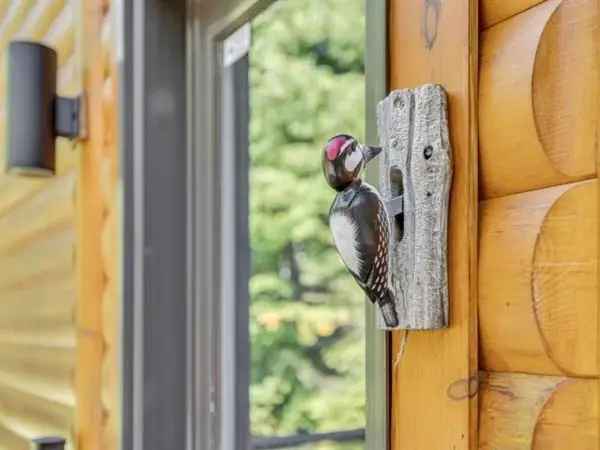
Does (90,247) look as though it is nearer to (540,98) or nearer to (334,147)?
(334,147)

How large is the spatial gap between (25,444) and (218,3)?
5.33 ft

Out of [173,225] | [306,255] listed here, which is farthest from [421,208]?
[306,255]

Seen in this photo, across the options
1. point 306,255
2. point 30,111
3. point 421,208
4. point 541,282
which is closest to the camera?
point 541,282

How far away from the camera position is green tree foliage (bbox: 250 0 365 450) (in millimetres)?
3570

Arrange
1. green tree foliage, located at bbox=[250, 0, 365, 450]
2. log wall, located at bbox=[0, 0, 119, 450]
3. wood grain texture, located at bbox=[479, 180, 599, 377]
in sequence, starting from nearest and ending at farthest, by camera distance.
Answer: wood grain texture, located at bbox=[479, 180, 599, 377], log wall, located at bbox=[0, 0, 119, 450], green tree foliage, located at bbox=[250, 0, 365, 450]

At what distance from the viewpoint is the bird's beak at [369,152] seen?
2.54 ft

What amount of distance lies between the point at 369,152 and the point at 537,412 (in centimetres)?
29

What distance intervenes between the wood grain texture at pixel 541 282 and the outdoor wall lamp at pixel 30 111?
1.39 meters

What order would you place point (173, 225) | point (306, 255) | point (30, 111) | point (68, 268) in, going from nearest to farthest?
point (173, 225) < point (30, 111) < point (68, 268) < point (306, 255)

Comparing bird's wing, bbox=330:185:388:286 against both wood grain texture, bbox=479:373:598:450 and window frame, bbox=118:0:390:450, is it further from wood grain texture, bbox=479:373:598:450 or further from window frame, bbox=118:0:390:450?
window frame, bbox=118:0:390:450

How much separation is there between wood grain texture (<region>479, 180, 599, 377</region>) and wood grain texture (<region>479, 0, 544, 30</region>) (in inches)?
6.5

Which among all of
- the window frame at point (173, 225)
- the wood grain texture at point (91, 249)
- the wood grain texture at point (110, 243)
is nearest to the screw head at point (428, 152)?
the window frame at point (173, 225)

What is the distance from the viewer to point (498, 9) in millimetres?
718

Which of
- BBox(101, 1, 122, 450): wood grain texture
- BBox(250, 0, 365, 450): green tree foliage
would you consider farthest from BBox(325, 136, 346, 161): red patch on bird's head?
BBox(250, 0, 365, 450): green tree foliage
